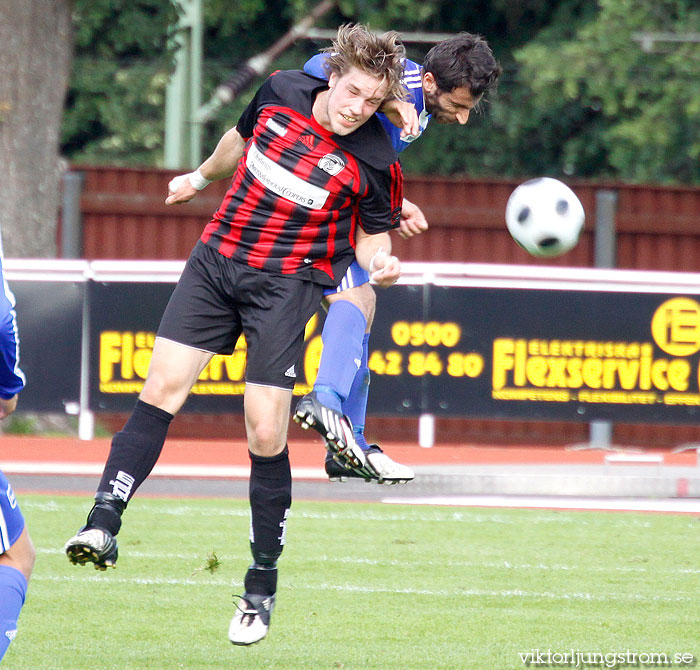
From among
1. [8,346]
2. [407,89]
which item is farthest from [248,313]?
[8,346]

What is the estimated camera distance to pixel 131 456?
16.6ft

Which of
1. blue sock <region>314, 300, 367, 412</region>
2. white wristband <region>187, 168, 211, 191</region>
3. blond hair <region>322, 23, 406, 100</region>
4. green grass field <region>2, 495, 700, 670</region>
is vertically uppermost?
blond hair <region>322, 23, 406, 100</region>

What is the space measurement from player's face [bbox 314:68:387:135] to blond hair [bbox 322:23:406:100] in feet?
0.09

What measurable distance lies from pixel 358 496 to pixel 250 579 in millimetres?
4423

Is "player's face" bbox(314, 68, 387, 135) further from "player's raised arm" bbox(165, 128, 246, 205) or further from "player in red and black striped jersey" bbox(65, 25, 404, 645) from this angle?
"player's raised arm" bbox(165, 128, 246, 205)

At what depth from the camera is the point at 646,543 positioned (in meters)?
7.87

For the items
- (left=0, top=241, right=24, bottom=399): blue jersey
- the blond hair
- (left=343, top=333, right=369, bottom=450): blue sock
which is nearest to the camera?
(left=0, top=241, right=24, bottom=399): blue jersey

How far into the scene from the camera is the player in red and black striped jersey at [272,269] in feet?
16.6

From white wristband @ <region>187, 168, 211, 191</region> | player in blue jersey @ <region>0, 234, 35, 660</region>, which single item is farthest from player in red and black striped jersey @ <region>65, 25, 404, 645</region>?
player in blue jersey @ <region>0, 234, 35, 660</region>

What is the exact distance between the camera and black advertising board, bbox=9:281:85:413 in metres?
11.5

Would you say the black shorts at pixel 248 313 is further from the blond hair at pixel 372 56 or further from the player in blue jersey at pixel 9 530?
the player in blue jersey at pixel 9 530

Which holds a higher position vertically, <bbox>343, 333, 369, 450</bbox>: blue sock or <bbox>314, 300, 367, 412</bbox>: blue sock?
<bbox>314, 300, 367, 412</bbox>: blue sock

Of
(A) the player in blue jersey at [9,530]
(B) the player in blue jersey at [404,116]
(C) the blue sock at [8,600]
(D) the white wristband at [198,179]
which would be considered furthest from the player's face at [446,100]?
(C) the blue sock at [8,600]

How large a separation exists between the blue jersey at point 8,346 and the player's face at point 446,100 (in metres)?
2.12
